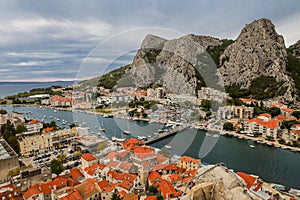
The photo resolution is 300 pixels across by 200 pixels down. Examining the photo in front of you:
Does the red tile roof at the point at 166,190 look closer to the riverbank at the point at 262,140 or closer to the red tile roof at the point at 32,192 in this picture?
the red tile roof at the point at 32,192

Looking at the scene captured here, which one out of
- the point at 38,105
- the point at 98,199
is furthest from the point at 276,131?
the point at 38,105

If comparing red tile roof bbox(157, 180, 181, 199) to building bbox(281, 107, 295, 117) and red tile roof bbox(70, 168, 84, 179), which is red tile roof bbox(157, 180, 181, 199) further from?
building bbox(281, 107, 295, 117)

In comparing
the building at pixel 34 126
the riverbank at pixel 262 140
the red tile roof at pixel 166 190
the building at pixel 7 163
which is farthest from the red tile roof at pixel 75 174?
the riverbank at pixel 262 140

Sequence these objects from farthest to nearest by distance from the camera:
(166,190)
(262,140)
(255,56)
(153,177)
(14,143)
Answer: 1. (255,56)
2. (262,140)
3. (14,143)
4. (153,177)
5. (166,190)

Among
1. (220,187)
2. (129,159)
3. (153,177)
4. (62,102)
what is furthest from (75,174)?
(62,102)

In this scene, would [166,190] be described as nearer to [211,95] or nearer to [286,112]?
[286,112]

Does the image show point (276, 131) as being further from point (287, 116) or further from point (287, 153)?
point (287, 116)
